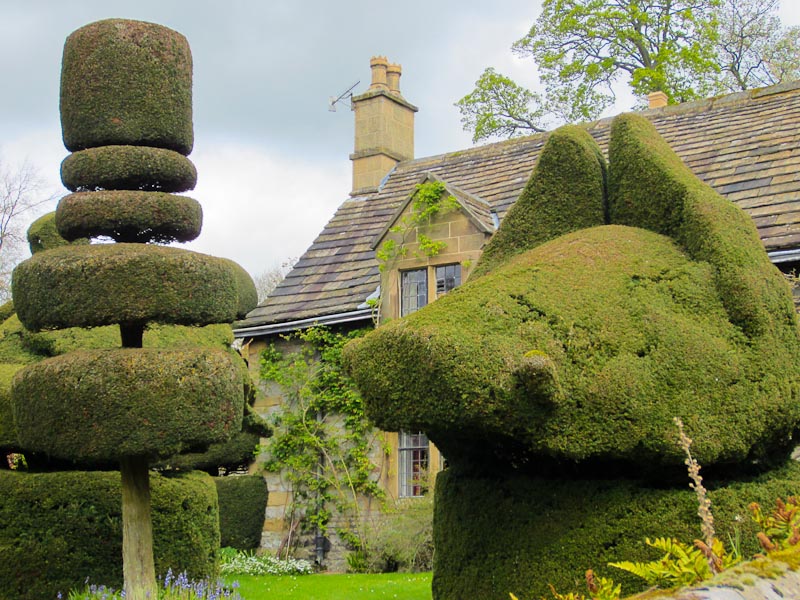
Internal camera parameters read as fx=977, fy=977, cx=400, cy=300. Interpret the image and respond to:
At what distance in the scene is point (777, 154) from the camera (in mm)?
13734

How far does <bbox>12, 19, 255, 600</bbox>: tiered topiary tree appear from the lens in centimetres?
746

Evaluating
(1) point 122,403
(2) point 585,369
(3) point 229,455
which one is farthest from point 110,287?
(3) point 229,455

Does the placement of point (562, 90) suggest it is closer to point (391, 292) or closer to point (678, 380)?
point (391, 292)

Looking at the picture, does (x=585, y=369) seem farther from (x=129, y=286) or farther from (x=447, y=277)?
(x=447, y=277)

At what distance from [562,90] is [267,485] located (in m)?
16.0

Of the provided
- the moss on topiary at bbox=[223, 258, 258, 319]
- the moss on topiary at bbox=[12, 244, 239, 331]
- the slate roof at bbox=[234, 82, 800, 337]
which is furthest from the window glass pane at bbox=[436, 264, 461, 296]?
the moss on topiary at bbox=[12, 244, 239, 331]

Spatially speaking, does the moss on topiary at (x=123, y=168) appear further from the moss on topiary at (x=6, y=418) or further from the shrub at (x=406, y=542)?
the shrub at (x=406, y=542)

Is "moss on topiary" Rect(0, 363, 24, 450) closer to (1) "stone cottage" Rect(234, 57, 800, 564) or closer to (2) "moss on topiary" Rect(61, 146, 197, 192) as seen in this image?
(2) "moss on topiary" Rect(61, 146, 197, 192)

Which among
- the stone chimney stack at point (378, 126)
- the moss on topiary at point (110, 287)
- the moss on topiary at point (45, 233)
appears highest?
the stone chimney stack at point (378, 126)

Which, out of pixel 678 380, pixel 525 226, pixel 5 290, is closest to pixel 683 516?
pixel 678 380

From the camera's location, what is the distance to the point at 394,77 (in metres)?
20.3

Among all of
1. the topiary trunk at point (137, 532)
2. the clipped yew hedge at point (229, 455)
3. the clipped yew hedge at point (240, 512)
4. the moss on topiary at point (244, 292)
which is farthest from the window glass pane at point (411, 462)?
the topiary trunk at point (137, 532)

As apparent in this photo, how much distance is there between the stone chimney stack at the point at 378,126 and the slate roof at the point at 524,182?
396 millimetres

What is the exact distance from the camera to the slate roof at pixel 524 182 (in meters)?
13.0
